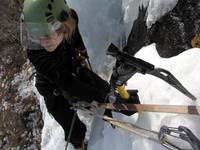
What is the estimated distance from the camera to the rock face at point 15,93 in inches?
211

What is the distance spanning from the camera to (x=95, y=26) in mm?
4219

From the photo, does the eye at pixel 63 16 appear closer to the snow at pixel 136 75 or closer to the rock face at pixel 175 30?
the snow at pixel 136 75

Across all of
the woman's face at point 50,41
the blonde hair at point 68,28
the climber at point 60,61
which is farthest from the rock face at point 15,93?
the woman's face at point 50,41

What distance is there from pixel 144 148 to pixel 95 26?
1670mm

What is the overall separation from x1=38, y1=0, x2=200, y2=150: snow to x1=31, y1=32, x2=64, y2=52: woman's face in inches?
28.1

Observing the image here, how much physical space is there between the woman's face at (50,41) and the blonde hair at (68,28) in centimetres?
4

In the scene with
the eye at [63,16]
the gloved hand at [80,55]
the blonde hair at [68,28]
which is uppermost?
the eye at [63,16]

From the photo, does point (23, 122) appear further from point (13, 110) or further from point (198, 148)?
point (198, 148)

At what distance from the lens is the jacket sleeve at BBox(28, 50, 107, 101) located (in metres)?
2.90

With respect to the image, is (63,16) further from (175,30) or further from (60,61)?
(175,30)

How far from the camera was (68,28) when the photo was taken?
2.92 meters

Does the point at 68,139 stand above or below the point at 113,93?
below

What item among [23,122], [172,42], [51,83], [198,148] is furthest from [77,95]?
[23,122]

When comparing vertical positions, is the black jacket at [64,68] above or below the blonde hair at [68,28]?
below
